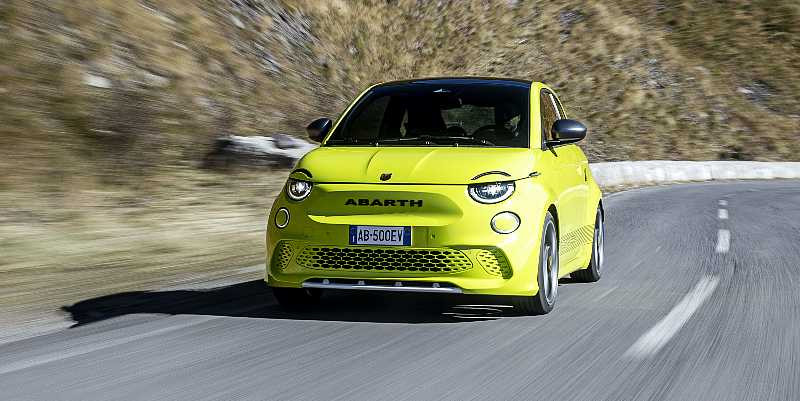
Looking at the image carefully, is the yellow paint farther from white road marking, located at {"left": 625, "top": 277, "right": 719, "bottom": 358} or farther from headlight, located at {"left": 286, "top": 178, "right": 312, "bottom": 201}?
white road marking, located at {"left": 625, "top": 277, "right": 719, "bottom": 358}

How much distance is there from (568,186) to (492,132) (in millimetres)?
751

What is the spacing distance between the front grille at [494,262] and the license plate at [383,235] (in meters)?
0.47

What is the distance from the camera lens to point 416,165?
7.41 m

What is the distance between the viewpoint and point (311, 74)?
38.2 m

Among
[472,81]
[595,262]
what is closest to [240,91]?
[595,262]

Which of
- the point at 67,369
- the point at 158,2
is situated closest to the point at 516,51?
the point at 158,2

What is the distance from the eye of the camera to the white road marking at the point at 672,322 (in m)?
6.46

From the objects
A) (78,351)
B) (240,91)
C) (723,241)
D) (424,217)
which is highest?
(424,217)

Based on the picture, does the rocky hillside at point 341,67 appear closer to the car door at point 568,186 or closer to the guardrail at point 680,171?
the guardrail at point 680,171

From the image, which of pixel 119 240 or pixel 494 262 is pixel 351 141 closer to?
pixel 494 262

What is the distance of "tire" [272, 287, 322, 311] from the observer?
783cm

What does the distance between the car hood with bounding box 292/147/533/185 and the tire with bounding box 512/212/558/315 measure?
0.50m

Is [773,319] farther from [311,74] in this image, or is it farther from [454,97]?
[311,74]

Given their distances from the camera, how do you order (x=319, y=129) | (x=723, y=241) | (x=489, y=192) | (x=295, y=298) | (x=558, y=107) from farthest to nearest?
1. (x=723, y=241)
2. (x=558, y=107)
3. (x=319, y=129)
4. (x=295, y=298)
5. (x=489, y=192)
